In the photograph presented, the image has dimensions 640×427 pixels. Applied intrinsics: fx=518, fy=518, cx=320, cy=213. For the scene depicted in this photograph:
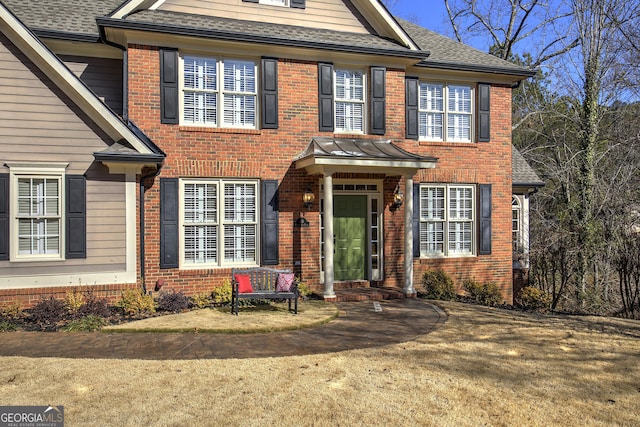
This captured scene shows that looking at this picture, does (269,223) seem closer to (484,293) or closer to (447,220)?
(447,220)

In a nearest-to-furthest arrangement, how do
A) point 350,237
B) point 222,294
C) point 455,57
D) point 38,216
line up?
point 38,216 < point 222,294 < point 350,237 < point 455,57

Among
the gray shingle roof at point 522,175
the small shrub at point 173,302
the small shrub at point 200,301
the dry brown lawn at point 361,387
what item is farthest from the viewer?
the gray shingle roof at point 522,175

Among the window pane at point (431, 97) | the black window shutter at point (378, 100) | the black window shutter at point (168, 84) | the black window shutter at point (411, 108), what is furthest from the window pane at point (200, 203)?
the window pane at point (431, 97)

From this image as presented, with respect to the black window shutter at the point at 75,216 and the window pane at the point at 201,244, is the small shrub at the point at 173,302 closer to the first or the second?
the window pane at the point at 201,244

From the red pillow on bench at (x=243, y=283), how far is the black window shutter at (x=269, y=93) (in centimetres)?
362

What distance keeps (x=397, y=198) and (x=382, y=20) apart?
4458 millimetres

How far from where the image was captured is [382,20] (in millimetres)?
12930

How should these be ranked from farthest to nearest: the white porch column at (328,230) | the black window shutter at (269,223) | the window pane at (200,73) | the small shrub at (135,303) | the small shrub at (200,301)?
the black window shutter at (269,223), the window pane at (200,73), the white porch column at (328,230), the small shrub at (200,301), the small shrub at (135,303)

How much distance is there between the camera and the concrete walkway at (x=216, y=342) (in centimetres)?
722

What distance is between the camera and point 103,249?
10.5 m

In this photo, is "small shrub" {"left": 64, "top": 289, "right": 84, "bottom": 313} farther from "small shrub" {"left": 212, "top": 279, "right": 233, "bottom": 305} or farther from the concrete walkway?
"small shrub" {"left": 212, "top": 279, "right": 233, "bottom": 305}

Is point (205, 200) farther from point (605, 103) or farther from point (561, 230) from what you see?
point (605, 103)

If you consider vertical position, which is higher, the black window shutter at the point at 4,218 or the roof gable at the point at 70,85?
the roof gable at the point at 70,85

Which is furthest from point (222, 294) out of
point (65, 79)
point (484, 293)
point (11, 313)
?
point (484, 293)
